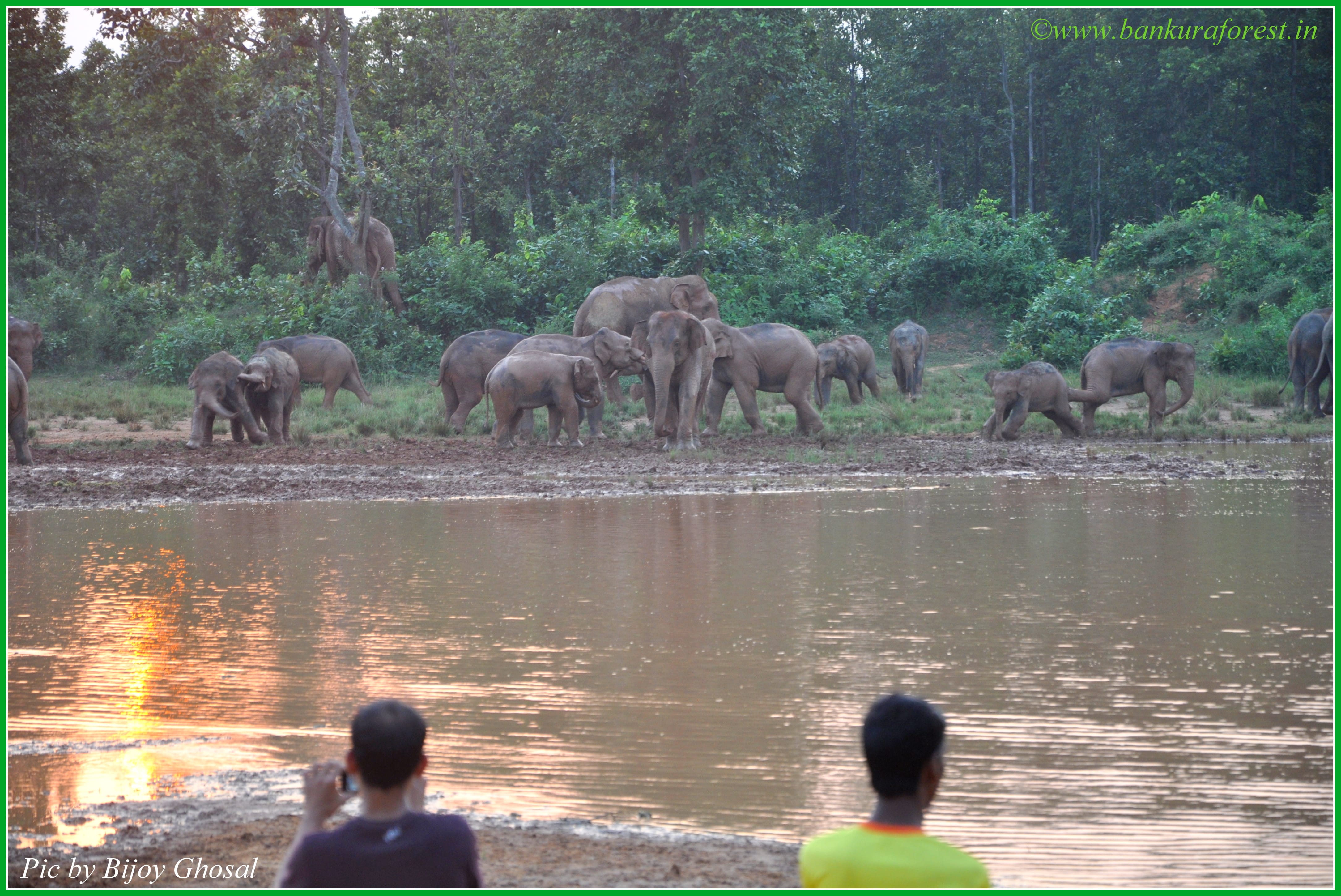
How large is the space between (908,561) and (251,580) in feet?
14.4

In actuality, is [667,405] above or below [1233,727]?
above

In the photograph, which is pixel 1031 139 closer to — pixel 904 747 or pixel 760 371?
pixel 760 371

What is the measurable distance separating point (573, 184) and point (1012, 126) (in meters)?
16.0

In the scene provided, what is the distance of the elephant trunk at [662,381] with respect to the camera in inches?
710

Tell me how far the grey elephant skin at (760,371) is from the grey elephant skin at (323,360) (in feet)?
18.9

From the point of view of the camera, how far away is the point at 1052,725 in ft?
19.4

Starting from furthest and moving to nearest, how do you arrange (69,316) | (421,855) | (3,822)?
(69,316) → (3,822) → (421,855)

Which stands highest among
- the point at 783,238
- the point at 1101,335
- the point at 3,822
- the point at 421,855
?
the point at 783,238

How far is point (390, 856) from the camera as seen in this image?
288 centimetres

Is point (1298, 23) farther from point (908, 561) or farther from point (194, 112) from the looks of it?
point (908, 561)

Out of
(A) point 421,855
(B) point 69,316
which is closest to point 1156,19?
(B) point 69,316

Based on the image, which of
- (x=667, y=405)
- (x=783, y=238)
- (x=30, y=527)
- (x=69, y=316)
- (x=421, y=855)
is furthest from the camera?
(x=783, y=238)

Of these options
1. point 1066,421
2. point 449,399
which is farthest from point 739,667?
point 449,399

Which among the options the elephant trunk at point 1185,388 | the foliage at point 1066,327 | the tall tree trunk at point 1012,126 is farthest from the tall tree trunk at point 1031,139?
the elephant trunk at point 1185,388
